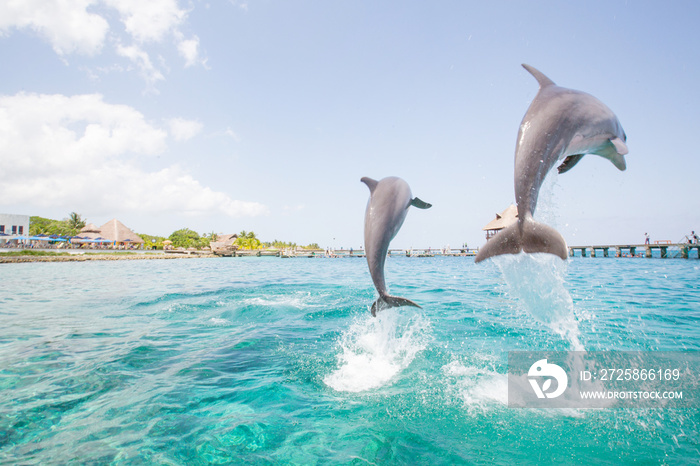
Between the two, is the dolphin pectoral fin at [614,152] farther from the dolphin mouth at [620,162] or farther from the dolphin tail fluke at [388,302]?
the dolphin tail fluke at [388,302]

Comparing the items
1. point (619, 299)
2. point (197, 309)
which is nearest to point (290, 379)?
point (197, 309)

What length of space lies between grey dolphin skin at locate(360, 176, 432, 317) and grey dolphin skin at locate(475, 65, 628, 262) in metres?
1.44

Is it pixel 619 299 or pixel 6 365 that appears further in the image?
pixel 619 299

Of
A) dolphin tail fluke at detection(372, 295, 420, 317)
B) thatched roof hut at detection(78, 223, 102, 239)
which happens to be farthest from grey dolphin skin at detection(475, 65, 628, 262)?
thatched roof hut at detection(78, 223, 102, 239)

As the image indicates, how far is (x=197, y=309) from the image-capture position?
10062 millimetres

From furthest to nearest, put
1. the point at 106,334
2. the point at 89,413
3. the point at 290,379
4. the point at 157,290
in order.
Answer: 1. the point at 157,290
2. the point at 106,334
3. the point at 290,379
4. the point at 89,413

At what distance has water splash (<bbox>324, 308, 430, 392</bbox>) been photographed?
187 inches

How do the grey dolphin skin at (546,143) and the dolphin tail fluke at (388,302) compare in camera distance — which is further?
the dolphin tail fluke at (388,302)

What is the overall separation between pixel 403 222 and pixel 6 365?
6.41 meters

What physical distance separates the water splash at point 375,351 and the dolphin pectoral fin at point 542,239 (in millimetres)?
2774

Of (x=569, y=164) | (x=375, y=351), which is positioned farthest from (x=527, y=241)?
(x=375, y=351)

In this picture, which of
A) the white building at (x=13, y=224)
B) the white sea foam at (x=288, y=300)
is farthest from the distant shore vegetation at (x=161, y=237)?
the white sea foam at (x=288, y=300)

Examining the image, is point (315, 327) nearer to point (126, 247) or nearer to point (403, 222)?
point (403, 222)

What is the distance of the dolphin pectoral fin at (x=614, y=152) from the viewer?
3.66 m
